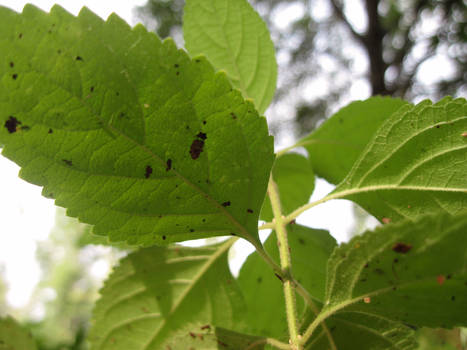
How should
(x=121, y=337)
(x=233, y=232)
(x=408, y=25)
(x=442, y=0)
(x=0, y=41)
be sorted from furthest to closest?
1. (x=408, y=25)
2. (x=442, y=0)
3. (x=121, y=337)
4. (x=233, y=232)
5. (x=0, y=41)

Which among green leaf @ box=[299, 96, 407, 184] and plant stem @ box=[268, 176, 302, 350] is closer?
plant stem @ box=[268, 176, 302, 350]

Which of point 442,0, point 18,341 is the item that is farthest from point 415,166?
point 442,0

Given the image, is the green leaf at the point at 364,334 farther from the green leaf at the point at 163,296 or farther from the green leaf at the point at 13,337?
the green leaf at the point at 13,337

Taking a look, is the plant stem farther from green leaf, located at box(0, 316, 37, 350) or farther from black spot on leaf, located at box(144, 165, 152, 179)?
green leaf, located at box(0, 316, 37, 350)

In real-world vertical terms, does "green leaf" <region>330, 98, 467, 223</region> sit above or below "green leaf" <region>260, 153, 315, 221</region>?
below

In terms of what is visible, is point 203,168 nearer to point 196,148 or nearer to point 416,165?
point 196,148

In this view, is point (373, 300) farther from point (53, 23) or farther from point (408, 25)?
point (408, 25)

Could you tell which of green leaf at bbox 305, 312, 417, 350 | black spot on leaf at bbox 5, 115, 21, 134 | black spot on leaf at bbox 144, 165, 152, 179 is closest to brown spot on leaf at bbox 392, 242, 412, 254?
green leaf at bbox 305, 312, 417, 350
